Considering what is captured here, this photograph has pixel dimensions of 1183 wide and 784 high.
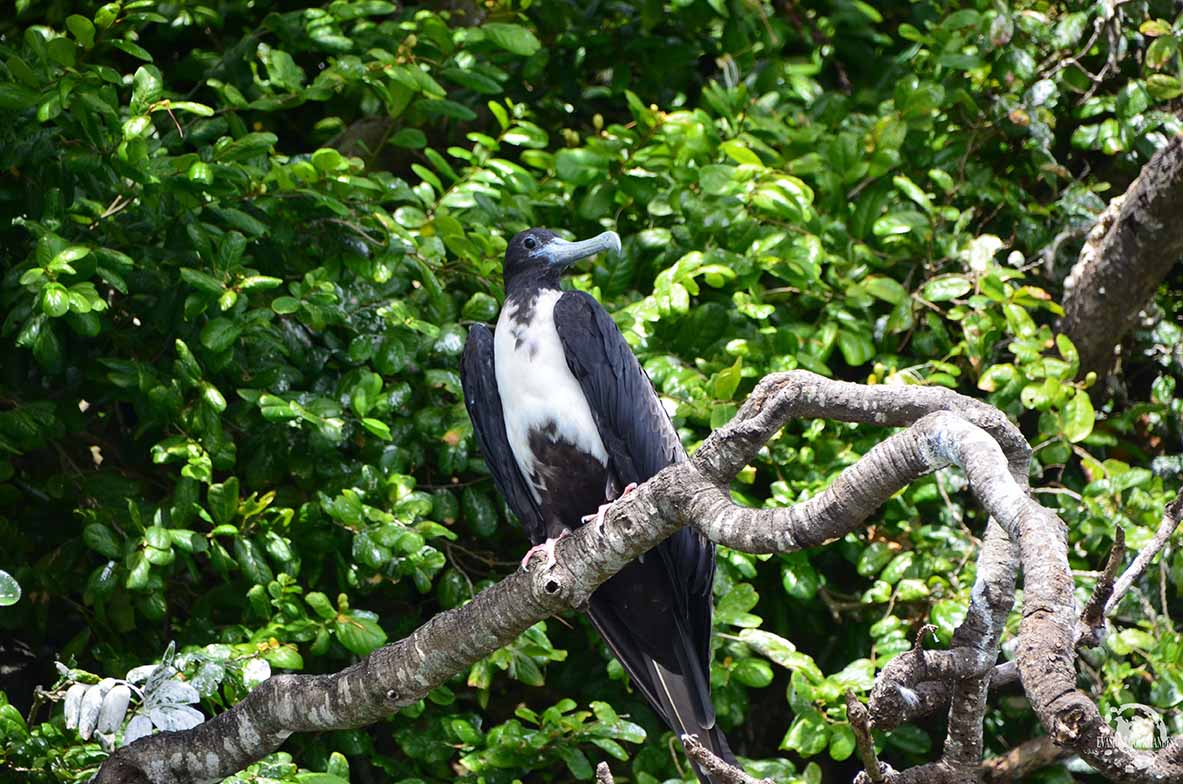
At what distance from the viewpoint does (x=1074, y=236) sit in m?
4.58

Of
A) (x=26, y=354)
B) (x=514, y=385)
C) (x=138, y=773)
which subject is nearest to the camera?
(x=138, y=773)

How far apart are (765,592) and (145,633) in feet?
6.19

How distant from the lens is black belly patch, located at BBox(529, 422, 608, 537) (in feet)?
11.7

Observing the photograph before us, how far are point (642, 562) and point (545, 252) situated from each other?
0.90m

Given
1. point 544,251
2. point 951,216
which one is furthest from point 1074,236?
point 544,251

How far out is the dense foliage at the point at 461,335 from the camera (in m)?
3.61

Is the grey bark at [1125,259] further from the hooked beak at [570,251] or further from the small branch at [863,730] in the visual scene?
the small branch at [863,730]

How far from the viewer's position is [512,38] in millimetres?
4336

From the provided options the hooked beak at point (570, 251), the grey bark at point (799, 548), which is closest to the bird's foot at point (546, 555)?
the grey bark at point (799, 548)

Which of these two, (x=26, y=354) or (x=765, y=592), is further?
(x=765, y=592)

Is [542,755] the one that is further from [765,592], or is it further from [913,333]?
[913,333]

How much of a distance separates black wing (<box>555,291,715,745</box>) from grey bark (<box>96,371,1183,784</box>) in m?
0.45

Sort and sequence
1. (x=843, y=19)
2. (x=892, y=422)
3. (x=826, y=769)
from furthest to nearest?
1. (x=843, y=19)
2. (x=826, y=769)
3. (x=892, y=422)

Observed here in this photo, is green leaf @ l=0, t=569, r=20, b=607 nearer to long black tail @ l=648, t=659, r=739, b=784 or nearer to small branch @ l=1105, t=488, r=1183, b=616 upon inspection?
long black tail @ l=648, t=659, r=739, b=784
